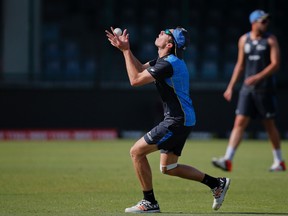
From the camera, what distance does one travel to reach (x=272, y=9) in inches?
919

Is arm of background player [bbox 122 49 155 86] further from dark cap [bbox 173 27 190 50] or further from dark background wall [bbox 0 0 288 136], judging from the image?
dark background wall [bbox 0 0 288 136]

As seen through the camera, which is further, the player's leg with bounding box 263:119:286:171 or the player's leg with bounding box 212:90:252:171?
the player's leg with bounding box 263:119:286:171

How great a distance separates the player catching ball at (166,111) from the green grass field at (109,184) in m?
0.41

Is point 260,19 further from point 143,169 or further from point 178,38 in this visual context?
point 143,169

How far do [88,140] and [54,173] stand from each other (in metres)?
8.03

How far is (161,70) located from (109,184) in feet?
10.9

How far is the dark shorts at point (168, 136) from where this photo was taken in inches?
351

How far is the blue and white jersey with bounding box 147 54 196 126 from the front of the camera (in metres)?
8.88

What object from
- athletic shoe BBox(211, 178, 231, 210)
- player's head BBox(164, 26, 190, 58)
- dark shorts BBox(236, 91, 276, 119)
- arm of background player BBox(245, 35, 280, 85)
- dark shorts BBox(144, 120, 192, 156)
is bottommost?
athletic shoe BBox(211, 178, 231, 210)

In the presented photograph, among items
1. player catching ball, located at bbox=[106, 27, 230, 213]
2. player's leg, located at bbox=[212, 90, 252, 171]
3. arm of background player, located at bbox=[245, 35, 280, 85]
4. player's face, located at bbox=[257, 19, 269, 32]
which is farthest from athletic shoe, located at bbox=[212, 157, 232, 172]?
player catching ball, located at bbox=[106, 27, 230, 213]

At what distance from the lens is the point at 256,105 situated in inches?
536

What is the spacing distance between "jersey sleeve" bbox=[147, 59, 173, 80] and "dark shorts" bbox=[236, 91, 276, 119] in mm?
4797

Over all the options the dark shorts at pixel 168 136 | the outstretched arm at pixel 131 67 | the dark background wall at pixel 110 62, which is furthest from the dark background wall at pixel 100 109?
the outstretched arm at pixel 131 67

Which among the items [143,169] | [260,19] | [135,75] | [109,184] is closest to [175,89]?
[135,75]
